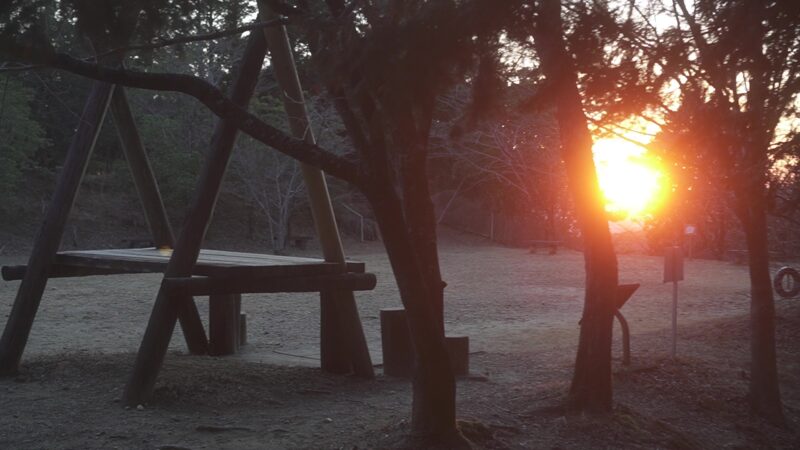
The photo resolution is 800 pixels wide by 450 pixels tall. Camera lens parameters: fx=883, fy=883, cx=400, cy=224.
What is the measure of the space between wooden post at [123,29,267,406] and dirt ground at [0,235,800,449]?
0.25 metres

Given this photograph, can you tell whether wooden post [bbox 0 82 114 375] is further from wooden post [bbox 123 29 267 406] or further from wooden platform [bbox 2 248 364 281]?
wooden post [bbox 123 29 267 406]

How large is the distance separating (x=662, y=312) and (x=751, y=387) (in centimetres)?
732

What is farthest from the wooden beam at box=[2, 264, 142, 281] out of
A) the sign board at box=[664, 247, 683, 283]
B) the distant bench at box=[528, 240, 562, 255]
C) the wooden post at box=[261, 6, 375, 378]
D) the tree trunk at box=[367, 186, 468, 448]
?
the distant bench at box=[528, 240, 562, 255]

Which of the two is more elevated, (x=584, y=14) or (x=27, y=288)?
(x=584, y=14)

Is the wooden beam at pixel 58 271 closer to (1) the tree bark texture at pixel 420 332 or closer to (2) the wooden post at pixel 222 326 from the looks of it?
(2) the wooden post at pixel 222 326

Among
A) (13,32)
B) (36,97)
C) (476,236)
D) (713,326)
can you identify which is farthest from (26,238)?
(13,32)

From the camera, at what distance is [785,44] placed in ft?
20.6

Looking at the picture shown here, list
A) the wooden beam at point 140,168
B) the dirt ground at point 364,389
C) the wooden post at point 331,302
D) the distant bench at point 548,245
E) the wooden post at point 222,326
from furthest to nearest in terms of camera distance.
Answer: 1. the distant bench at point 548,245
2. the wooden post at point 222,326
3. the wooden beam at point 140,168
4. the wooden post at point 331,302
5. the dirt ground at point 364,389

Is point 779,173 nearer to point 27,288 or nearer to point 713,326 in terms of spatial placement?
point 713,326

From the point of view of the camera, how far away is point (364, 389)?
27.2 feet

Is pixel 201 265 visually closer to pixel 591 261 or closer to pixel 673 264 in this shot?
pixel 591 261

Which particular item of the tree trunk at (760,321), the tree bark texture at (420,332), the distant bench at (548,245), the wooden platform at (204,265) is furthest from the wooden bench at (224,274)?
the distant bench at (548,245)

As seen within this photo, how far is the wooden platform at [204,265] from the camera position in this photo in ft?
25.7

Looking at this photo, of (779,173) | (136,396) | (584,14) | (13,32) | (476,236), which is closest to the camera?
(13,32)
